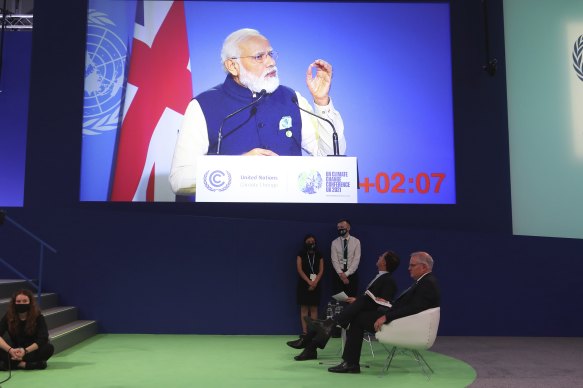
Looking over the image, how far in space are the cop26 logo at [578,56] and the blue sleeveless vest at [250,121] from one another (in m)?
3.99

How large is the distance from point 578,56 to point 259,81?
4.50 meters

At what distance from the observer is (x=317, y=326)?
5586 mm

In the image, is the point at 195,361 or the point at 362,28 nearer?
the point at 195,361

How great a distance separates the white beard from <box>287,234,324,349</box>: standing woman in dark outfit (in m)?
2.15

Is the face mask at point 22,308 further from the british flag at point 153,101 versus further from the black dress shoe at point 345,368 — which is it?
the british flag at point 153,101

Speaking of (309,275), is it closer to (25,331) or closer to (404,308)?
(404,308)

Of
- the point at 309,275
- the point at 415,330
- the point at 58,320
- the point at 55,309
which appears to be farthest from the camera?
the point at 309,275

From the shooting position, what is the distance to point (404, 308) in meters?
4.77

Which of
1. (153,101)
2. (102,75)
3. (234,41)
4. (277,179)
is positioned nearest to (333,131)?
(277,179)

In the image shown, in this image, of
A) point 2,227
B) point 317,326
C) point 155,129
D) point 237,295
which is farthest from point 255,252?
point 2,227

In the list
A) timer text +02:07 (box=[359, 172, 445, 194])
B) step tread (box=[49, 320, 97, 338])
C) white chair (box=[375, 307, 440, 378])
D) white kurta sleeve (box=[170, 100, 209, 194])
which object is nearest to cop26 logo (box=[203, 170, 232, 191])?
white kurta sleeve (box=[170, 100, 209, 194])

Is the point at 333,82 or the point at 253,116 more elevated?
the point at 333,82

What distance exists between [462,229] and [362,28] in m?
3.06

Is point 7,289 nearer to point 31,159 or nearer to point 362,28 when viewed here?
point 31,159
